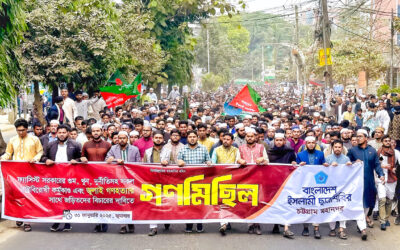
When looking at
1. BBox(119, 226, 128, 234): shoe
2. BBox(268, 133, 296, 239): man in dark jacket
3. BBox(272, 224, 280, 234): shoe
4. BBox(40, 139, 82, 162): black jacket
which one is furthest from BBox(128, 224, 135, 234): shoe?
BBox(268, 133, 296, 239): man in dark jacket

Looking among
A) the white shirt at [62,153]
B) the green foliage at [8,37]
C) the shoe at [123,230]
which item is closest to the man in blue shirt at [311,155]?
the shoe at [123,230]

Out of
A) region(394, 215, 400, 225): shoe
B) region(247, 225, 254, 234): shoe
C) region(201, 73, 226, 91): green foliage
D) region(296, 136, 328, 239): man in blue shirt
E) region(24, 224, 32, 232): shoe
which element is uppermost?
region(201, 73, 226, 91): green foliage

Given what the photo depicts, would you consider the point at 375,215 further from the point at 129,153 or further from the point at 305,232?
the point at 129,153

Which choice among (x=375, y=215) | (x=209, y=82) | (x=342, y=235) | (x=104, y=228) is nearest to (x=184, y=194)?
(x=104, y=228)

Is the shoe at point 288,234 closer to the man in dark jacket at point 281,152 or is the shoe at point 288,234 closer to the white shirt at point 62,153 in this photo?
the man in dark jacket at point 281,152

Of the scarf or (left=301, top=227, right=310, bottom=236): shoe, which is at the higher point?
the scarf

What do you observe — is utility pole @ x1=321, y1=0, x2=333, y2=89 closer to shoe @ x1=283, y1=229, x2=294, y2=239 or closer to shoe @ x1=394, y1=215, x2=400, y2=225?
shoe @ x1=394, y1=215, x2=400, y2=225

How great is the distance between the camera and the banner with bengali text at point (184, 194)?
8.49 metres

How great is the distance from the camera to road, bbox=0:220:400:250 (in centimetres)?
779

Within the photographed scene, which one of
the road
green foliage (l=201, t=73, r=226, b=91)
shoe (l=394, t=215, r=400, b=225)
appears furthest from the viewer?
green foliage (l=201, t=73, r=226, b=91)

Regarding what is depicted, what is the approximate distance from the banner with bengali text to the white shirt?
26 centimetres

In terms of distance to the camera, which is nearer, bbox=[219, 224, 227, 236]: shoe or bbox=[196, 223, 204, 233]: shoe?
bbox=[219, 224, 227, 236]: shoe

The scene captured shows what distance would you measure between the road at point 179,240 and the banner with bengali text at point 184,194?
236 millimetres

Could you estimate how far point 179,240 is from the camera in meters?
8.08
